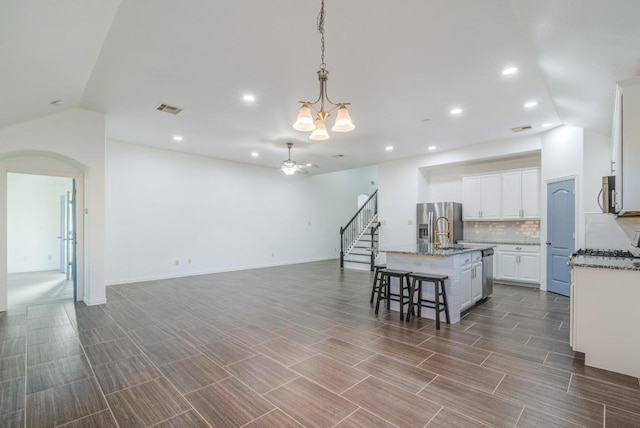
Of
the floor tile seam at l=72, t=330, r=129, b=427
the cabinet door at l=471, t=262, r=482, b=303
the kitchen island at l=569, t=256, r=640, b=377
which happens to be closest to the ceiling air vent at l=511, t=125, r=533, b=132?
the cabinet door at l=471, t=262, r=482, b=303

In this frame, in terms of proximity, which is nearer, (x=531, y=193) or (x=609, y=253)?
(x=609, y=253)

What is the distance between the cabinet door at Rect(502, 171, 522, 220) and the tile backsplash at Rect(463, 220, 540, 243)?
41 cm

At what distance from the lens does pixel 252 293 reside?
5.69m

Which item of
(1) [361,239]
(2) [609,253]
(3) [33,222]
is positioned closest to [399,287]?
(2) [609,253]

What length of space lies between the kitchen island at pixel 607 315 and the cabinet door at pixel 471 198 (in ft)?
14.4

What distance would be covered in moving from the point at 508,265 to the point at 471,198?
173cm

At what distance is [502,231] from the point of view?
7.02 meters

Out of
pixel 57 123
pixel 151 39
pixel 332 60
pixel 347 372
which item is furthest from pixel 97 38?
pixel 347 372

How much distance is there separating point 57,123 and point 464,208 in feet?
26.9

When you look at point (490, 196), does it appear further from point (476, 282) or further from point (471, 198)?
point (476, 282)

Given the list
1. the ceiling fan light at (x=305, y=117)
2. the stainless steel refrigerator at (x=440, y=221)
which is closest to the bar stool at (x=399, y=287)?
the ceiling fan light at (x=305, y=117)

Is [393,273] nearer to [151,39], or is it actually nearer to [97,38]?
[151,39]

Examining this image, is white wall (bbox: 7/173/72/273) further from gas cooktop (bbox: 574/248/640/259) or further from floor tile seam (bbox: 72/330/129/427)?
gas cooktop (bbox: 574/248/640/259)

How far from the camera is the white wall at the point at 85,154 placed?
4324 millimetres
